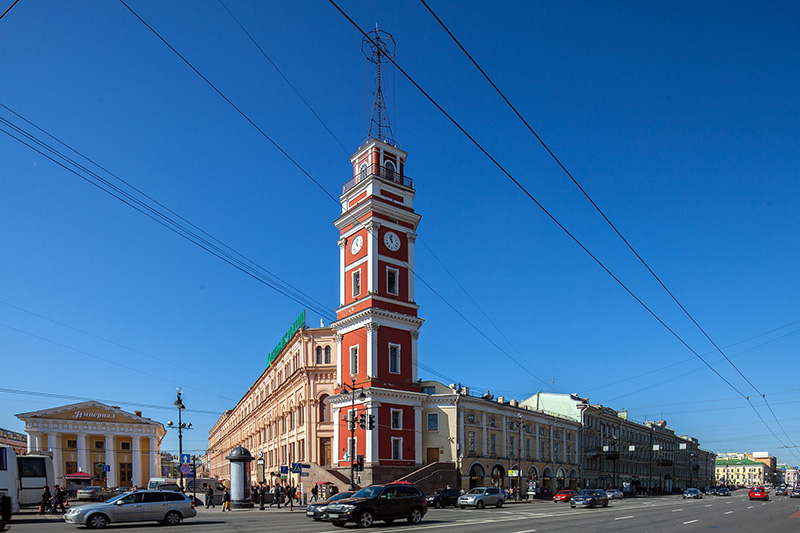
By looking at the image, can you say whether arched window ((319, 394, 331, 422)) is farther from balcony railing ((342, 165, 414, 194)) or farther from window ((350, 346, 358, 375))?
balcony railing ((342, 165, 414, 194))

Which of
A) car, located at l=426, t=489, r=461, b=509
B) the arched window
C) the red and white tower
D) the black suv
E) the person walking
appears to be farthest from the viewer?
the arched window

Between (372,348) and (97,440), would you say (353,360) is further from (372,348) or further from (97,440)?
(97,440)

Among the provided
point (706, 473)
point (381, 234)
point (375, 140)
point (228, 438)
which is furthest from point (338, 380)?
point (706, 473)

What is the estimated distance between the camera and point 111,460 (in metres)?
80.0

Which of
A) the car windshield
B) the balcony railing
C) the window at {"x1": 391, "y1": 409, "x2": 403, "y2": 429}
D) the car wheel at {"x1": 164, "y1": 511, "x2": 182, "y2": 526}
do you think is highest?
the balcony railing

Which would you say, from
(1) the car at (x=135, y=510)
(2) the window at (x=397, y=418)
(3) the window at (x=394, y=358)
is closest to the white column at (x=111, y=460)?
(2) the window at (x=397, y=418)

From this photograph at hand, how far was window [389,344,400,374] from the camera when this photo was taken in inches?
2030

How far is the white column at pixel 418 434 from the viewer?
5116cm

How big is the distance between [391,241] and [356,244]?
10.3ft

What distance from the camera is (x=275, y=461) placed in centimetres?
7144

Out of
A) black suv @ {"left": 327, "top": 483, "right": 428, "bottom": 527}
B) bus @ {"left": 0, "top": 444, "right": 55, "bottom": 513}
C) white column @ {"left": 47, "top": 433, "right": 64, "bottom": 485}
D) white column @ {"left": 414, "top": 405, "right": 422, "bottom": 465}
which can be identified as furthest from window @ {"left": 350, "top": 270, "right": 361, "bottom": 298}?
white column @ {"left": 47, "top": 433, "right": 64, "bottom": 485}

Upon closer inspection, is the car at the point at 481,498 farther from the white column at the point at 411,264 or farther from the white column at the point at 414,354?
the white column at the point at 411,264

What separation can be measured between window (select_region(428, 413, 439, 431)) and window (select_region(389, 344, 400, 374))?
→ 616cm

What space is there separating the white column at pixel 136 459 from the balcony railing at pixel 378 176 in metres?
50.5
